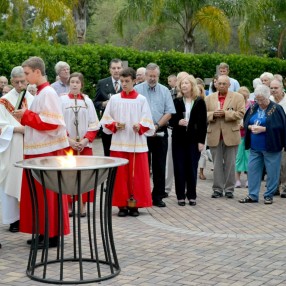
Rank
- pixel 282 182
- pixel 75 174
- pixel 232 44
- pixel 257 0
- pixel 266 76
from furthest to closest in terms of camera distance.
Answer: pixel 232 44 → pixel 257 0 → pixel 266 76 → pixel 282 182 → pixel 75 174

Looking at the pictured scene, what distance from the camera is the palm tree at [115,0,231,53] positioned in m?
33.3

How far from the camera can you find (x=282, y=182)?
1262 centimetres

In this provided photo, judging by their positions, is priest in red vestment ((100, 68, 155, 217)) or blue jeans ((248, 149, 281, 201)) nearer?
priest in red vestment ((100, 68, 155, 217))

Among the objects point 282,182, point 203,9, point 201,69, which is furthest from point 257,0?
point 282,182

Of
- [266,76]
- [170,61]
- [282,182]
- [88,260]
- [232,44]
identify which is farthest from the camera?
[232,44]

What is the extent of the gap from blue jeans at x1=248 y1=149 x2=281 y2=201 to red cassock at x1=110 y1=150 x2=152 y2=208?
2.12 metres

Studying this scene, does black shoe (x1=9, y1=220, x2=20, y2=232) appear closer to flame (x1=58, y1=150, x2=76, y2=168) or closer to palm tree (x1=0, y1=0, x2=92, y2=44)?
flame (x1=58, y1=150, x2=76, y2=168)

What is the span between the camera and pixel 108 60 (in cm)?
2233

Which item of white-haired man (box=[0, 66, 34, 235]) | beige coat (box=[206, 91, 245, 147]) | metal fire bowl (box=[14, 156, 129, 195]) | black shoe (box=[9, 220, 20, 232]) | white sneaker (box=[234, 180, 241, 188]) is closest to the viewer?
metal fire bowl (box=[14, 156, 129, 195])

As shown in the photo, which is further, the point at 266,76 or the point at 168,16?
the point at 168,16

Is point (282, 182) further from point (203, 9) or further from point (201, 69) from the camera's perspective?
point (203, 9)

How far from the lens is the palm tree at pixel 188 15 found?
109 feet

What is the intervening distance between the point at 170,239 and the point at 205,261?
1.15 metres

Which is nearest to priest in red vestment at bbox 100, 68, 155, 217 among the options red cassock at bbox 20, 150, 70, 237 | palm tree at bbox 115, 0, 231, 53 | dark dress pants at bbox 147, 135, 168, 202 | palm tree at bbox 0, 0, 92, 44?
dark dress pants at bbox 147, 135, 168, 202
